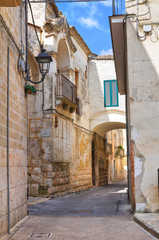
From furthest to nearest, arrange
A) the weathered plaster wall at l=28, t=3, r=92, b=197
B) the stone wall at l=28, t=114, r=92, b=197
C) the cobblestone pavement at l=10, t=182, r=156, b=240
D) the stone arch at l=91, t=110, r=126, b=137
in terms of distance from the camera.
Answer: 1. the stone arch at l=91, t=110, r=126, b=137
2. the weathered plaster wall at l=28, t=3, r=92, b=197
3. the stone wall at l=28, t=114, r=92, b=197
4. the cobblestone pavement at l=10, t=182, r=156, b=240

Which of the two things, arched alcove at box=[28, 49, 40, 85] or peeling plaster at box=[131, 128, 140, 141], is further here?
arched alcove at box=[28, 49, 40, 85]

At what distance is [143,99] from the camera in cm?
769

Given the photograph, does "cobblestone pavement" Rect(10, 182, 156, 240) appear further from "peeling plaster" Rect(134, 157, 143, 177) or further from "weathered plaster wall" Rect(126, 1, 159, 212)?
"peeling plaster" Rect(134, 157, 143, 177)

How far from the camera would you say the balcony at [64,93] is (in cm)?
1450

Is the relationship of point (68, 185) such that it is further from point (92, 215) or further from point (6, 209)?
point (6, 209)

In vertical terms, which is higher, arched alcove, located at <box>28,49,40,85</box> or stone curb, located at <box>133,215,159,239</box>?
arched alcove, located at <box>28,49,40,85</box>

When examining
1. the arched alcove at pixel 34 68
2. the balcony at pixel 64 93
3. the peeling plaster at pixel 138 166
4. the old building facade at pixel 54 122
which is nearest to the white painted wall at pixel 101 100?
the old building facade at pixel 54 122

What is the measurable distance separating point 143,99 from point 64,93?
7488 mm

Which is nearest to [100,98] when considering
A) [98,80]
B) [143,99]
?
[98,80]

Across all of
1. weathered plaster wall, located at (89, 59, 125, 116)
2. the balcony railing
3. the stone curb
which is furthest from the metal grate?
weathered plaster wall, located at (89, 59, 125, 116)

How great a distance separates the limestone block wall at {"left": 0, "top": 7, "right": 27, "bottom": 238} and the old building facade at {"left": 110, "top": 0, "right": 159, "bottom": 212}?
8.11 feet

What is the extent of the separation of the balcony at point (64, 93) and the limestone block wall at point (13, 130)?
21.1 ft

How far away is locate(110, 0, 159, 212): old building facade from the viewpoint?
7383 millimetres

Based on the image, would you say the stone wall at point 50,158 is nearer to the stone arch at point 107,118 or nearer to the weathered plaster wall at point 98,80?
the stone arch at point 107,118
